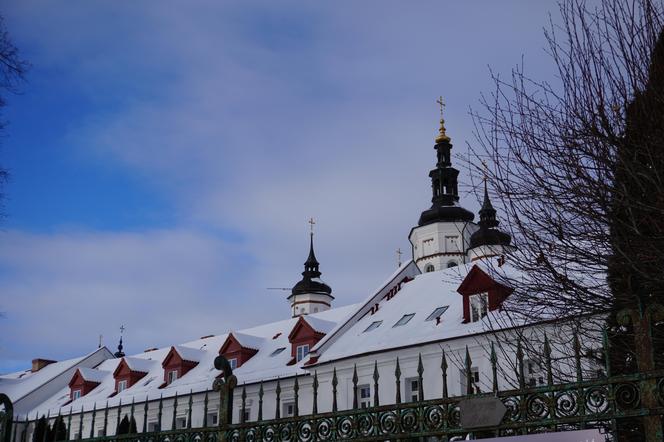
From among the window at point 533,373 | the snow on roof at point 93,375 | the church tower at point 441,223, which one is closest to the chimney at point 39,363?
the snow on roof at point 93,375

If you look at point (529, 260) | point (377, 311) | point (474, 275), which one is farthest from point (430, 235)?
point (529, 260)

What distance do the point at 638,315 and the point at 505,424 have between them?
944 millimetres

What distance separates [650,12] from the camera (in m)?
5.77

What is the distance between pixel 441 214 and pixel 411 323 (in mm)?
28955

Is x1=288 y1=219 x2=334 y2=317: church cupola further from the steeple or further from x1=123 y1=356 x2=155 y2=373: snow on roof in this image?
x1=123 y1=356 x2=155 y2=373: snow on roof

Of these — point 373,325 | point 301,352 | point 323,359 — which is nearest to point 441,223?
point 301,352

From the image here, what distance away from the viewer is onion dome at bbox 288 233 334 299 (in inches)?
2530

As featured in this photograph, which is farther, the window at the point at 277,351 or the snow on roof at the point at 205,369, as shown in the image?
the window at the point at 277,351

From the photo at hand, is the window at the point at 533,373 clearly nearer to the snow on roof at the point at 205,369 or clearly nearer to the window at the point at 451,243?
the snow on roof at the point at 205,369

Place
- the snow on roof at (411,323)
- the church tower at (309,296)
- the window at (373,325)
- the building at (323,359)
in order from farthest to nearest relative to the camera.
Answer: the church tower at (309,296), the window at (373,325), the snow on roof at (411,323), the building at (323,359)

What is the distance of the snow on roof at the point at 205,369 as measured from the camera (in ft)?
97.3

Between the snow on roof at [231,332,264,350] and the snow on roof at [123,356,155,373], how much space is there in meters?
7.28

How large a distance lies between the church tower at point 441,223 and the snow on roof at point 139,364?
20890 millimetres

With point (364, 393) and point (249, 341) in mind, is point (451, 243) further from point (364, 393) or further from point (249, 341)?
point (364, 393)
